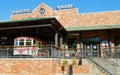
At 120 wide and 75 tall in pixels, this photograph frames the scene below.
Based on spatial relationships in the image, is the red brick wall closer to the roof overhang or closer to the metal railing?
the metal railing

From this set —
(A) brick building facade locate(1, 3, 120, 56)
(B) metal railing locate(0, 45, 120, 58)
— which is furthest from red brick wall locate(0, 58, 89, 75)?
(A) brick building facade locate(1, 3, 120, 56)

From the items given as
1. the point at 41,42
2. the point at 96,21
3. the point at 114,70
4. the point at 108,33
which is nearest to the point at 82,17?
the point at 96,21

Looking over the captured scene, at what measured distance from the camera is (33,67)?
810 inches

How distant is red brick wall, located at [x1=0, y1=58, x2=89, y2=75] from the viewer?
1975 centimetres

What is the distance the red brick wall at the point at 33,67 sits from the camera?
19.8 metres

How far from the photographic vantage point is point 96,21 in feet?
96.9

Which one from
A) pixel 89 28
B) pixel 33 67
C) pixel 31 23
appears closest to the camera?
pixel 33 67

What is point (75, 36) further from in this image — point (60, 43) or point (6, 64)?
point (6, 64)

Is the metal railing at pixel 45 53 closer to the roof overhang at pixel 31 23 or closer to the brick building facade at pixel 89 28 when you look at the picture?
the brick building facade at pixel 89 28

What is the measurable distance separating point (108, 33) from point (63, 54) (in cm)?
654

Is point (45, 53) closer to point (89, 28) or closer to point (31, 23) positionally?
point (31, 23)

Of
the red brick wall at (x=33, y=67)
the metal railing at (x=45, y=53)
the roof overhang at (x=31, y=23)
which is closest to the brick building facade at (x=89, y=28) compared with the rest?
the metal railing at (x=45, y=53)

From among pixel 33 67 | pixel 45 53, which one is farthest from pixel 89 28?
pixel 33 67

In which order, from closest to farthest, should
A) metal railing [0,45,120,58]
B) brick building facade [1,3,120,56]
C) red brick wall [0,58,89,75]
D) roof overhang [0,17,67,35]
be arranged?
1. red brick wall [0,58,89,75]
2. metal railing [0,45,120,58]
3. roof overhang [0,17,67,35]
4. brick building facade [1,3,120,56]
